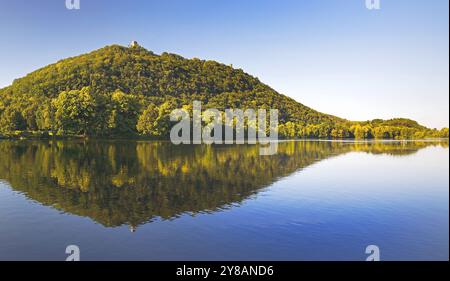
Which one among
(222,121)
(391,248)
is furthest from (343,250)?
(222,121)

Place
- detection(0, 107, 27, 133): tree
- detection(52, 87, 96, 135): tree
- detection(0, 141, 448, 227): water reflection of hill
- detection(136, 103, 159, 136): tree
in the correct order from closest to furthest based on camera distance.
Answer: detection(0, 141, 448, 227): water reflection of hill < detection(52, 87, 96, 135): tree < detection(0, 107, 27, 133): tree < detection(136, 103, 159, 136): tree

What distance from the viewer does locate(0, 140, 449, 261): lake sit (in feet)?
61.2

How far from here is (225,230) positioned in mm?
21812

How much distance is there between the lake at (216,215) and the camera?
1864 cm

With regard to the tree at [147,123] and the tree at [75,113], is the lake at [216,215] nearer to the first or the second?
the tree at [75,113]

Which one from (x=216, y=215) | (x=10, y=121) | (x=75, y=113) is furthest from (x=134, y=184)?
(x=10, y=121)

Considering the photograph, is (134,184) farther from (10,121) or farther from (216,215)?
(10,121)

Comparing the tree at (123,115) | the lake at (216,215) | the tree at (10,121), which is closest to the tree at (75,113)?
the tree at (123,115)

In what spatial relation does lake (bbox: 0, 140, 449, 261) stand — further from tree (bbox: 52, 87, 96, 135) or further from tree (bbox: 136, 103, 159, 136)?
tree (bbox: 136, 103, 159, 136)

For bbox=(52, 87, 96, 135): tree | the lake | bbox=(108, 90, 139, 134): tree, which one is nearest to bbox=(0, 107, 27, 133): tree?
bbox=(52, 87, 96, 135): tree

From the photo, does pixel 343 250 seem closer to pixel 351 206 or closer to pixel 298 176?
pixel 351 206

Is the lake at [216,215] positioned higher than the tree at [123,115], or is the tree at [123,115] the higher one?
the tree at [123,115]

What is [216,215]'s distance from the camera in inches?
991
